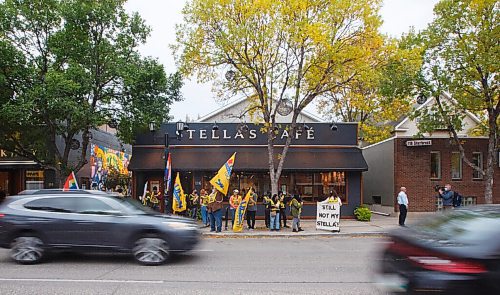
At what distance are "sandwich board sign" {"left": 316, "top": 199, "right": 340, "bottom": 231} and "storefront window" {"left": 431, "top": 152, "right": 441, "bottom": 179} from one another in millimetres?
8851

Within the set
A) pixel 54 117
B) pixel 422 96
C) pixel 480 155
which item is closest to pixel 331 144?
pixel 422 96

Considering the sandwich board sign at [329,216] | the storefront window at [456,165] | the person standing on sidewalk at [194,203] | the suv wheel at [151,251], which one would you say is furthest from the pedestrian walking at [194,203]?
the storefront window at [456,165]

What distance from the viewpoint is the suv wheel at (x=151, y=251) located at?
33.9 feet

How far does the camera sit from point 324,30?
17.8 meters

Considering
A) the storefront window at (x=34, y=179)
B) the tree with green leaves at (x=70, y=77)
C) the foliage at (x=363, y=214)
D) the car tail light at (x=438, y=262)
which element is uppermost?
the tree with green leaves at (x=70, y=77)

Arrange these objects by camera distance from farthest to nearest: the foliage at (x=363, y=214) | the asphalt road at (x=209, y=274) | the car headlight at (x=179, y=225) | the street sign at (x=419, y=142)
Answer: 1. the street sign at (x=419, y=142)
2. the foliage at (x=363, y=214)
3. the car headlight at (x=179, y=225)
4. the asphalt road at (x=209, y=274)

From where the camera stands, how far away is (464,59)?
20.6 m

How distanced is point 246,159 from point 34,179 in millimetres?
10844

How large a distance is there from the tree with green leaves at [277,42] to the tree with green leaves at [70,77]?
2.12m

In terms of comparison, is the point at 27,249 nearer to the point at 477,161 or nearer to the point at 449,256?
the point at 449,256

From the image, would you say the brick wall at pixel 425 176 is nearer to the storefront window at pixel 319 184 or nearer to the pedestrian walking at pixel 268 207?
the storefront window at pixel 319 184

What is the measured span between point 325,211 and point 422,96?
795cm

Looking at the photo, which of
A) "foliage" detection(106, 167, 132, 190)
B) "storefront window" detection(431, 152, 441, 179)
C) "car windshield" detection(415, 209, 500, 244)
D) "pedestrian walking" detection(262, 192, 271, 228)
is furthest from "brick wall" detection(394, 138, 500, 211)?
"car windshield" detection(415, 209, 500, 244)

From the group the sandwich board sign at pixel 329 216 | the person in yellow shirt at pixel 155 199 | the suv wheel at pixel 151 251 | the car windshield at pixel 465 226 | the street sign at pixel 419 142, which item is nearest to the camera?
the car windshield at pixel 465 226
